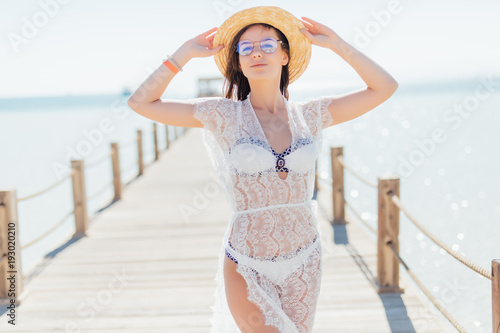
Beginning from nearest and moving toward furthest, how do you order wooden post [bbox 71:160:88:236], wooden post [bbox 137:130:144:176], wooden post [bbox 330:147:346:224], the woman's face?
the woman's face, wooden post [bbox 71:160:88:236], wooden post [bbox 330:147:346:224], wooden post [bbox 137:130:144:176]

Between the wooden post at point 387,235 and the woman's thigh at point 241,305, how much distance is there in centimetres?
251

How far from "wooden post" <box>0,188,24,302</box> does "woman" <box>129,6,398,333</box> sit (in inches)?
104

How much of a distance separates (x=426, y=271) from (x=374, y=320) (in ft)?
20.1

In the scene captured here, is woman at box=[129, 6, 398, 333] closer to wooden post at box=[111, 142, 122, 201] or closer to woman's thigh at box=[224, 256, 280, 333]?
woman's thigh at box=[224, 256, 280, 333]

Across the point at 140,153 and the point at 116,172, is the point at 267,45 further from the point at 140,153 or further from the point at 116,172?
the point at 140,153

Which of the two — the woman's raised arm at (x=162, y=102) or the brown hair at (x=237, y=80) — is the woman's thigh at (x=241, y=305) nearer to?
the woman's raised arm at (x=162, y=102)

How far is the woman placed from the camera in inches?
84.7

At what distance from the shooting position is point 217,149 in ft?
7.72

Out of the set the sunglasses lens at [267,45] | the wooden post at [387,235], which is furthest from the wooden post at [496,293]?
the wooden post at [387,235]

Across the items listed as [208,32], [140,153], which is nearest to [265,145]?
[208,32]

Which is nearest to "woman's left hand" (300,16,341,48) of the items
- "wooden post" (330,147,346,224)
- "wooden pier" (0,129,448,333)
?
"wooden pier" (0,129,448,333)

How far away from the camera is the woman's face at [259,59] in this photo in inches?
89.1

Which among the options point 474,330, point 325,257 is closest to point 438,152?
point 474,330

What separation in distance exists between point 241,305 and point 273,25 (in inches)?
45.9
